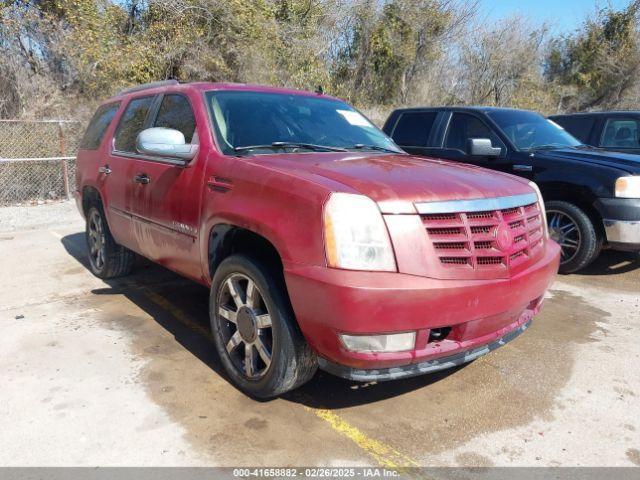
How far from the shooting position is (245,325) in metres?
3.11

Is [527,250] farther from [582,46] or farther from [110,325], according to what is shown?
[582,46]

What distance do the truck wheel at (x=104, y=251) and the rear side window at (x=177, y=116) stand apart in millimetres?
1552

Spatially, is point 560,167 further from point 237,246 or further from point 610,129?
point 237,246

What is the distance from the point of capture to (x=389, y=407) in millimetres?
3127

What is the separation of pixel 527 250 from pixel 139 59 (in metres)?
13.1

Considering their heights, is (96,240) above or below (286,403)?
above

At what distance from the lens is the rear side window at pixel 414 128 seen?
23.3ft

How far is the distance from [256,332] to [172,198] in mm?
1291

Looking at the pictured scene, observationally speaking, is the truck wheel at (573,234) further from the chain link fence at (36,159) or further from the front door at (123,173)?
the chain link fence at (36,159)

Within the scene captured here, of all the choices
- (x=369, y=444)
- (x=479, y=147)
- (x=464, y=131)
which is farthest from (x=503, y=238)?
(x=464, y=131)

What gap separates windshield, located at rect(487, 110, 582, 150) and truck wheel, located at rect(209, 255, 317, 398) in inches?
173

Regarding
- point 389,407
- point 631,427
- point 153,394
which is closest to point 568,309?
point 631,427

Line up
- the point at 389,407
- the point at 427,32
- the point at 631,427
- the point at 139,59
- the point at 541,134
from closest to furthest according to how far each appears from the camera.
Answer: the point at 631,427 < the point at 389,407 < the point at 541,134 < the point at 139,59 < the point at 427,32

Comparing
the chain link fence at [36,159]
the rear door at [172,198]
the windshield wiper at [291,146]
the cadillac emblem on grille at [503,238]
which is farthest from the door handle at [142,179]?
the chain link fence at [36,159]
